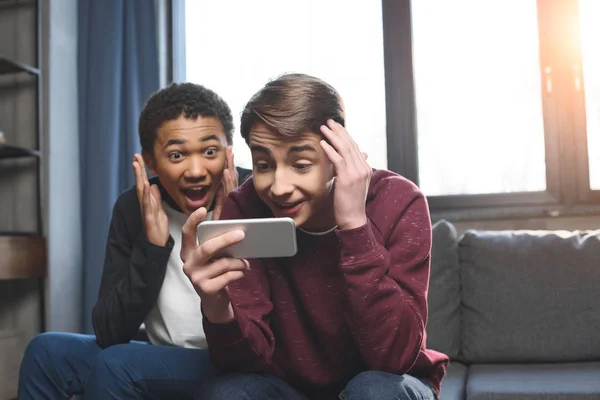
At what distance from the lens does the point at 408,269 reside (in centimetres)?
123

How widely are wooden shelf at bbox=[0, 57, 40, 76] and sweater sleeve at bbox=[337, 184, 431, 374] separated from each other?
204cm

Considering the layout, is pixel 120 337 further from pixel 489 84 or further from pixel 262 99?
pixel 489 84

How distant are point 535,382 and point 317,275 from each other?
2.70 ft

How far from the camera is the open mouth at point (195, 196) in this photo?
1.64 m

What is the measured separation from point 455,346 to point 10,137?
2.08m

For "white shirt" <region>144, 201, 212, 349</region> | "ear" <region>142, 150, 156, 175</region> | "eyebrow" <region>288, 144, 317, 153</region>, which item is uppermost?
"ear" <region>142, 150, 156, 175</region>

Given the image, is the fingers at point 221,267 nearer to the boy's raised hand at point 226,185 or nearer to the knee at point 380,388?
the knee at point 380,388

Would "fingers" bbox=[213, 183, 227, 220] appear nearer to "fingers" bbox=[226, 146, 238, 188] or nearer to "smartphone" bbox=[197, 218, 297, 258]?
"fingers" bbox=[226, 146, 238, 188]

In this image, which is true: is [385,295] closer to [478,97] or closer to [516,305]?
[516,305]

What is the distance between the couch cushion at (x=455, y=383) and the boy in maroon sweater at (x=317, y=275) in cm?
49

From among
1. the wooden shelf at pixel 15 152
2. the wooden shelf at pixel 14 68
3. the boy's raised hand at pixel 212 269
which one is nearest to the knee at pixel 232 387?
the boy's raised hand at pixel 212 269

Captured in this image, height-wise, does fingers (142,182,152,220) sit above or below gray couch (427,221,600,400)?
above

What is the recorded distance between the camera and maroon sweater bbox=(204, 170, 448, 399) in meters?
1.16

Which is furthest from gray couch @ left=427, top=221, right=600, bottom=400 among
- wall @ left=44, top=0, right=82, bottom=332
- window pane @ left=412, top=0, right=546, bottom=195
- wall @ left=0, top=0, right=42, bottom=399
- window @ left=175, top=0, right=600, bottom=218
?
wall @ left=0, top=0, right=42, bottom=399
